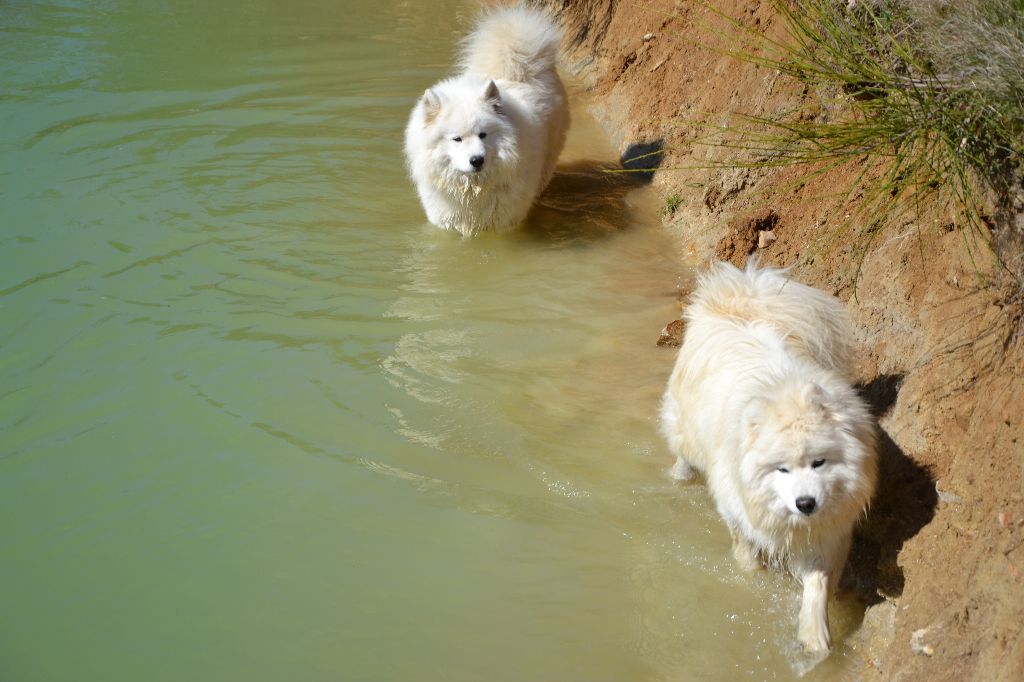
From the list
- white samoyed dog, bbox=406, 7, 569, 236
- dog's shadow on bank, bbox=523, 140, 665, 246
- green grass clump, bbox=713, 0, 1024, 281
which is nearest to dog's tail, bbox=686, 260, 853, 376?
green grass clump, bbox=713, 0, 1024, 281

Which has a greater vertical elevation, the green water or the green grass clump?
the green grass clump

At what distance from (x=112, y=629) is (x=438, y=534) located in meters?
1.45

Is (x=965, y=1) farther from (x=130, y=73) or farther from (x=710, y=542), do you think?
(x=130, y=73)

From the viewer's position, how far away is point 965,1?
14.8ft

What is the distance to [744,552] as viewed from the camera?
4371 millimetres

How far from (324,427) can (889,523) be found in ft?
9.45

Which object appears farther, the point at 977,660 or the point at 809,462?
the point at 809,462

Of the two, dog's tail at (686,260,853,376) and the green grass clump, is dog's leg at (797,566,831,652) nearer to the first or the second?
dog's tail at (686,260,853,376)

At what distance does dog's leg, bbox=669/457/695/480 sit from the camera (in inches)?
194

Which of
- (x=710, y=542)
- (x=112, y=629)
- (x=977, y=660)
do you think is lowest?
(x=112, y=629)

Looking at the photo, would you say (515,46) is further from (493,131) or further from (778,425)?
(778,425)

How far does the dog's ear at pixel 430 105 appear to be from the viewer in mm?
7227

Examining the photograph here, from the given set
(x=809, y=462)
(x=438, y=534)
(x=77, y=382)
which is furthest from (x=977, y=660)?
(x=77, y=382)

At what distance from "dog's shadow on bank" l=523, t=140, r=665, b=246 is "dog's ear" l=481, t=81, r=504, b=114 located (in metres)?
0.94
